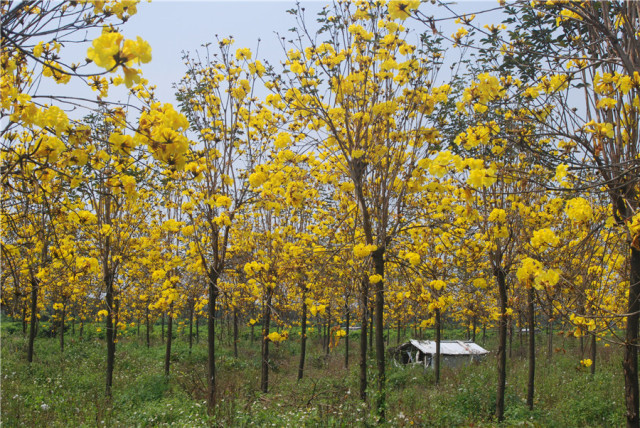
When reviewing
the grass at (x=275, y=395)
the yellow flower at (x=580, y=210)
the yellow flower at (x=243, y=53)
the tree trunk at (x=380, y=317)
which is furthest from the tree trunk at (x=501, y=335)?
the yellow flower at (x=243, y=53)

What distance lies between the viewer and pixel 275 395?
757cm

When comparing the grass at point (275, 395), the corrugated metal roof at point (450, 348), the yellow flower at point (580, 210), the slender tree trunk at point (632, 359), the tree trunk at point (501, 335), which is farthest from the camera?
the corrugated metal roof at point (450, 348)

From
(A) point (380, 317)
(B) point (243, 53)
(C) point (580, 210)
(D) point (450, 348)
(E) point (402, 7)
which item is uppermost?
(B) point (243, 53)

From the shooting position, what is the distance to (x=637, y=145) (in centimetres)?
392

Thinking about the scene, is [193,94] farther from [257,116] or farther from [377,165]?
[377,165]

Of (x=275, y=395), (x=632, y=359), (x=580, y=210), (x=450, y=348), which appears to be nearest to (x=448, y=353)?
(x=450, y=348)

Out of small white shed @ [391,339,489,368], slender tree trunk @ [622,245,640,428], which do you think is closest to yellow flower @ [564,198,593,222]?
slender tree trunk @ [622,245,640,428]

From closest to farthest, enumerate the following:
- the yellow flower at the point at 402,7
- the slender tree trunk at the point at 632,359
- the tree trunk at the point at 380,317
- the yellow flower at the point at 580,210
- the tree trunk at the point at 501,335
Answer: the yellow flower at the point at 402,7 < the yellow flower at the point at 580,210 < the slender tree trunk at the point at 632,359 < the tree trunk at the point at 380,317 < the tree trunk at the point at 501,335

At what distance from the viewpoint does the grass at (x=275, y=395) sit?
6.10m

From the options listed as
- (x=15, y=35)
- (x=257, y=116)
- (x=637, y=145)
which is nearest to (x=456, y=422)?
(x=637, y=145)

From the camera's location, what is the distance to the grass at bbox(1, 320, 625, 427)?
610cm

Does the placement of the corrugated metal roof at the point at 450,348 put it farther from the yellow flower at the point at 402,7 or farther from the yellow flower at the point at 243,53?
the yellow flower at the point at 402,7

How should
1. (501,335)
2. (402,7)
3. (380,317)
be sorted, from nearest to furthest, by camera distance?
(402,7) → (380,317) → (501,335)

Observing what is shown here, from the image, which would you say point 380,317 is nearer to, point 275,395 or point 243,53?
point 275,395
